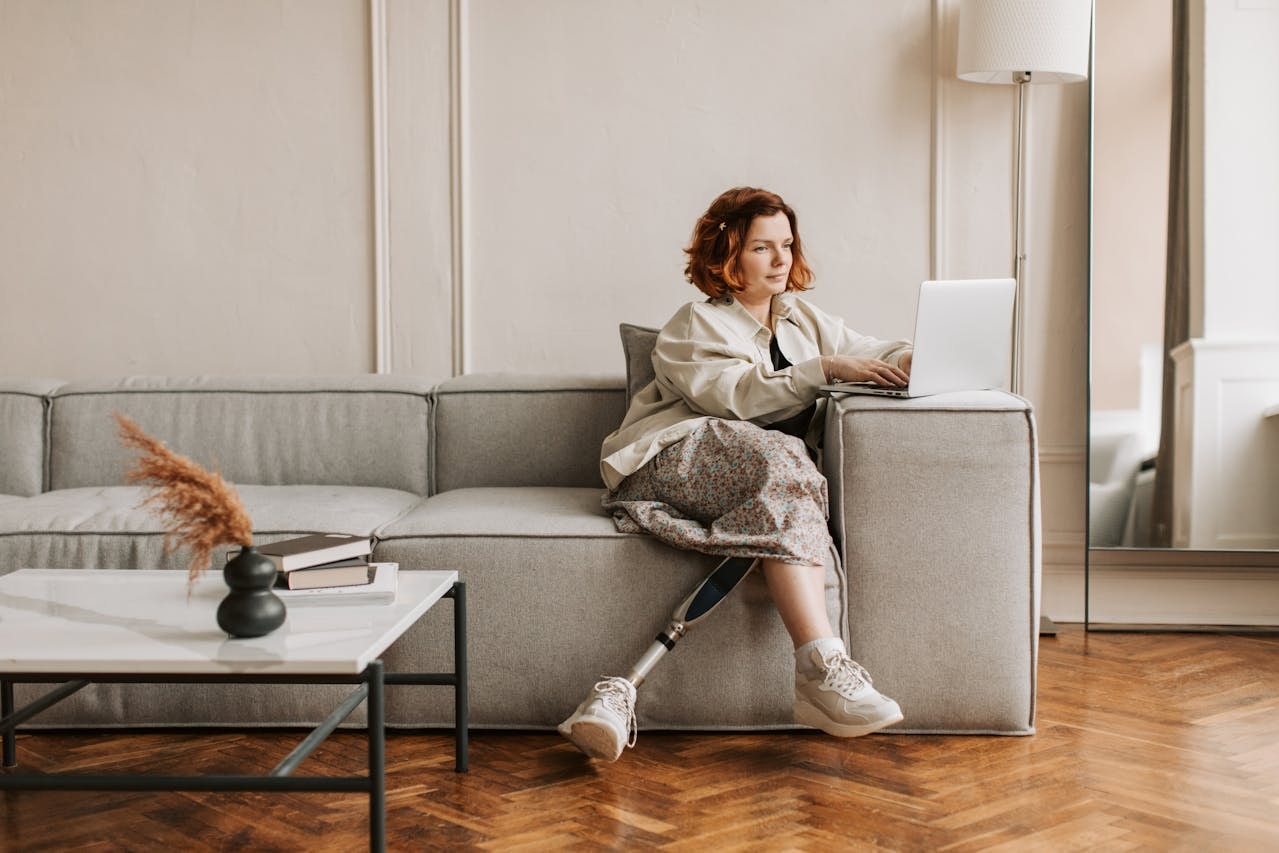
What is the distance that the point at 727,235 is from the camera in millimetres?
2613

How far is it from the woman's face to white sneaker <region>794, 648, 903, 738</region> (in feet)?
2.82

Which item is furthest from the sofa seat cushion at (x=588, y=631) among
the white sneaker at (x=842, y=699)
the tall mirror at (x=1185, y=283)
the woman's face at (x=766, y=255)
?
the tall mirror at (x=1185, y=283)

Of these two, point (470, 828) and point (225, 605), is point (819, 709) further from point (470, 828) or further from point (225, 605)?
point (225, 605)

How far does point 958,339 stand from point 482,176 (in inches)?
61.0

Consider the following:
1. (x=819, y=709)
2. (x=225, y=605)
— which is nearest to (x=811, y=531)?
(x=819, y=709)

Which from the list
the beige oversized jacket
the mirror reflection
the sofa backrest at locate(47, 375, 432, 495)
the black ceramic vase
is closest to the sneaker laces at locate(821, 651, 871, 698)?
the beige oversized jacket

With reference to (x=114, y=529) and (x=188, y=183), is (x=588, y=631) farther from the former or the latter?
(x=188, y=183)

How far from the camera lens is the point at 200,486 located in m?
1.58

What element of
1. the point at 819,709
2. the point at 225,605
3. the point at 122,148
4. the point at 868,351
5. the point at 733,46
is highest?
the point at 733,46

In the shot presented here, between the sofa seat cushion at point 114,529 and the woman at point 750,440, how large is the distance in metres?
0.55

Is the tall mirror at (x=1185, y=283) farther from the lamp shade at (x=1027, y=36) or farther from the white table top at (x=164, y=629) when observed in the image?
the white table top at (x=164, y=629)

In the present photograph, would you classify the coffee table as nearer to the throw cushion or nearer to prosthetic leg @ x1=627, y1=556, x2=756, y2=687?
prosthetic leg @ x1=627, y1=556, x2=756, y2=687

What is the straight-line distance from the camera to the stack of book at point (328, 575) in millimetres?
1826

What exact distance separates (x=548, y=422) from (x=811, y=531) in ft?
2.99
